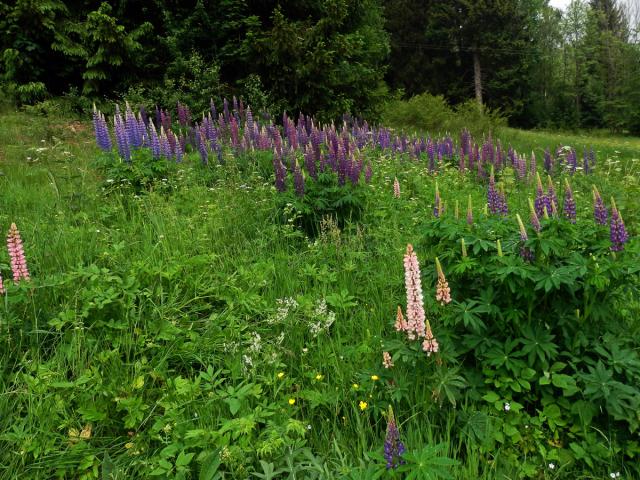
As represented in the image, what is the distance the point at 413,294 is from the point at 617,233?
4.09ft

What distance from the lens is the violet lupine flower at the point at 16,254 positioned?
278cm

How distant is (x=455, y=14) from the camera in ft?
108

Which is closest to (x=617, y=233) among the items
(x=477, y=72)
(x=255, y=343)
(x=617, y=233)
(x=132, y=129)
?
(x=617, y=233)

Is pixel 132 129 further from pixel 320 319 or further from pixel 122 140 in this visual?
pixel 320 319

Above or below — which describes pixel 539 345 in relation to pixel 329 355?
above

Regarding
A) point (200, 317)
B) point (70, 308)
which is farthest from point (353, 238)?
point (70, 308)

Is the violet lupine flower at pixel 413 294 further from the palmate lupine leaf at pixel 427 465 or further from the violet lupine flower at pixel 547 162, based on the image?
the violet lupine flower at pixel 547 162

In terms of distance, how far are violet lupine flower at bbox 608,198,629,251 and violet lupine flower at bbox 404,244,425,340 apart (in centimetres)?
116

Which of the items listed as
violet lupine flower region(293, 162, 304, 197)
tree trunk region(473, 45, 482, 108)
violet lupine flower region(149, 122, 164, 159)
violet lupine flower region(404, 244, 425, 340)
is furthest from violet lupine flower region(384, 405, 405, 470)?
tree trunk region(473, 45, 482, 108)

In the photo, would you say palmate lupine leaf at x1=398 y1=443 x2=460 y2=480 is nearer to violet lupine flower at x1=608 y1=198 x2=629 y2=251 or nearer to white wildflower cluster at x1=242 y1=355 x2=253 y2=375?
white wildflower cluster at x1=242 y1=355 x2=253 y2=375

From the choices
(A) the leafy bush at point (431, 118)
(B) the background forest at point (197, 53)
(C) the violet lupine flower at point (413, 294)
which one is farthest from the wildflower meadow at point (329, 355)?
(A) the leafy bush at point (431, 118)

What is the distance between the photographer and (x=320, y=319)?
306cm

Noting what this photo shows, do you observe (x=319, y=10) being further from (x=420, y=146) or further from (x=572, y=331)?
(x=572, y=331)

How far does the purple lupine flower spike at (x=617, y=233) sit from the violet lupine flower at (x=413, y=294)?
1.16 meters
